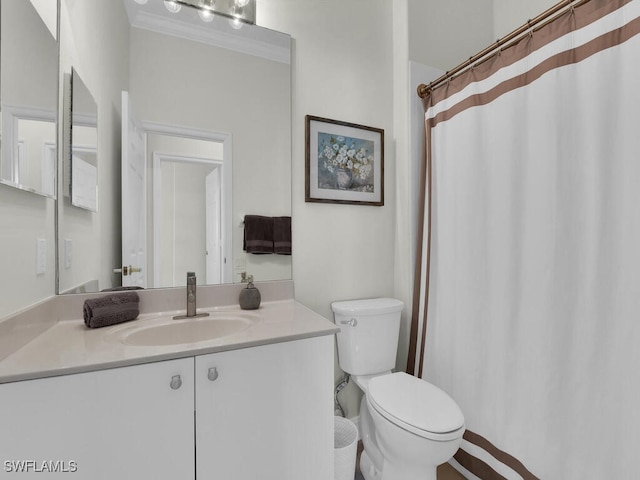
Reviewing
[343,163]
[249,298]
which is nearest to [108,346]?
[249,298]

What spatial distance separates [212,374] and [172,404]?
12 cm

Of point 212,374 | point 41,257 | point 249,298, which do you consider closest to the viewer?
point 212,374

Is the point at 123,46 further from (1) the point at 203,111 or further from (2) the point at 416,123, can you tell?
(2) the point at 416,123

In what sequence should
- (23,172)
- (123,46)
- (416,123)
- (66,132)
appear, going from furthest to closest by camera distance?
1. (416,123)
2. (123,46)
3. (66,132)
4. (23,172)

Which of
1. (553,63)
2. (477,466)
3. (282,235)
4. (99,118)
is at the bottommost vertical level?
(477,466)

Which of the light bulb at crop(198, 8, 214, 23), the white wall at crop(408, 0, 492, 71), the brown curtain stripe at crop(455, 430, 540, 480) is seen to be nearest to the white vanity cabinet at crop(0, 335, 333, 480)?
the brown curtain stripe at crop(455, 430, 540, 480)

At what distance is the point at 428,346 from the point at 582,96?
1.28 m

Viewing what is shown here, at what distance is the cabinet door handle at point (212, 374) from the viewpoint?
0.91 metres

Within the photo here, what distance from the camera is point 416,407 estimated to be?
1240mm

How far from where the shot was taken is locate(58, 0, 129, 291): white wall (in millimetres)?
1167

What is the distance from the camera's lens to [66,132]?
1.17 m

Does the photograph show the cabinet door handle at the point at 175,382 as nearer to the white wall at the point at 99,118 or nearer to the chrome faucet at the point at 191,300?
the chrome faucet at the point at 191,300

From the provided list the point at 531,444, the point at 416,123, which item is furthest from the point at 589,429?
the point at 416,123

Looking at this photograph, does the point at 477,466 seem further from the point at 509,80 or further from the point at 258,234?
the point at 509,80
